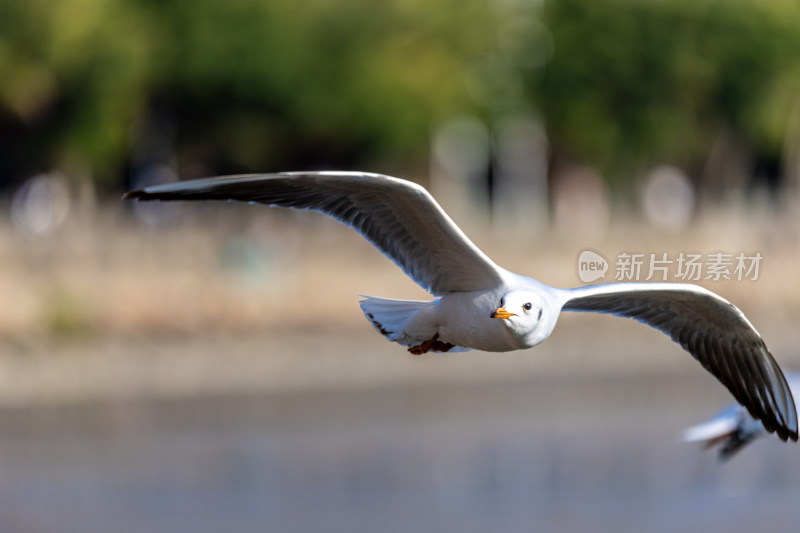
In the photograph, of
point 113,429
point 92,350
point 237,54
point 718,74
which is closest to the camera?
point 113,429

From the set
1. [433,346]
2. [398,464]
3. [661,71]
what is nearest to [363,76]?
[661,71]

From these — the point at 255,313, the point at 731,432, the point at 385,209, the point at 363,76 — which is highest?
the point at 363,76

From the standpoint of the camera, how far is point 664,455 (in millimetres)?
16078

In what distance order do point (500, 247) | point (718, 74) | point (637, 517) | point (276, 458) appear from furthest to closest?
point (718, 74) < point (500, 247) < point (276, 458) < point (637, 517)

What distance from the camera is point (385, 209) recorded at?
730cm

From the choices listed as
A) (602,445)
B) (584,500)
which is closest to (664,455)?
(602,445)

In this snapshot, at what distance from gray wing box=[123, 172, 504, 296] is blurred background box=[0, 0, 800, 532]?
5.94 metres

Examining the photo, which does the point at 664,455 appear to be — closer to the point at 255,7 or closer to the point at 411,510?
the point at 411,510

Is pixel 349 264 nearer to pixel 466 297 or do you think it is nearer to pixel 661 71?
pixel 661 71

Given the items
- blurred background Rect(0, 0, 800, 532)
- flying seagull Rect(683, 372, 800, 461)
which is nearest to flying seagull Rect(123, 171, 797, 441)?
flying seagull Rect(683, 372, 800, 461)

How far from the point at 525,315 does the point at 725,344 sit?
1748mm

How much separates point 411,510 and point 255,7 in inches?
726

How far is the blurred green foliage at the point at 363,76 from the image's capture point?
2814 centimetres

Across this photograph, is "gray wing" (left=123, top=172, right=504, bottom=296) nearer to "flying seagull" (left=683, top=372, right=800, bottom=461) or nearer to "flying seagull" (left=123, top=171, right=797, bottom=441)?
"flying seagull" (left=123, top=171, right=797, bottom=441)
